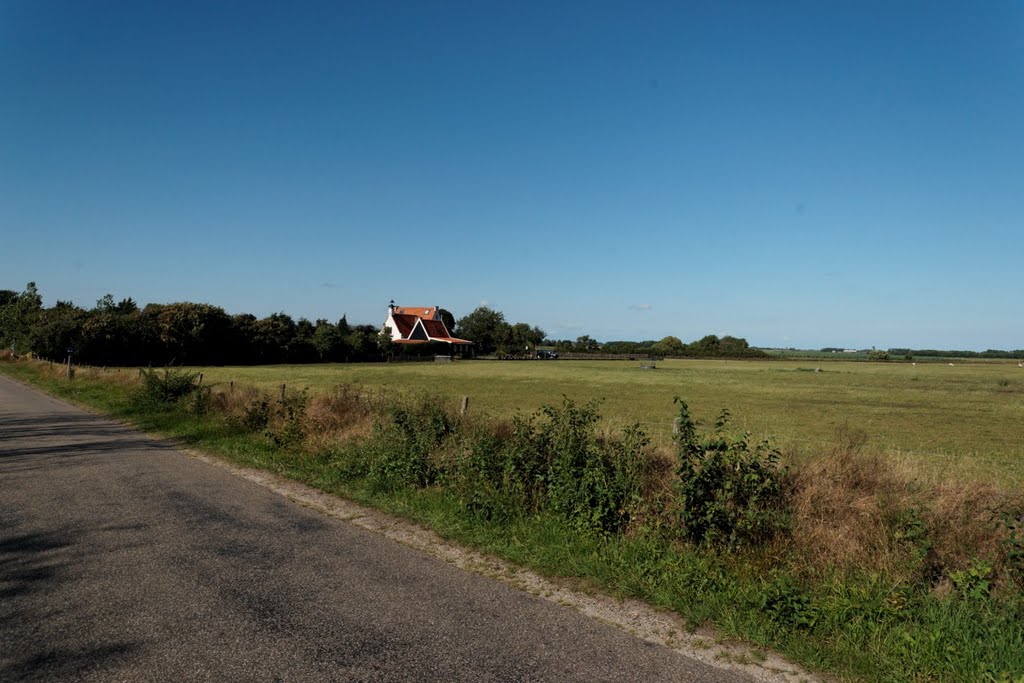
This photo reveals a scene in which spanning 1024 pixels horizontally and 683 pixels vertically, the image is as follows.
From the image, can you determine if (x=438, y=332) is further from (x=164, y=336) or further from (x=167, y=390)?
(x=167, y=390)

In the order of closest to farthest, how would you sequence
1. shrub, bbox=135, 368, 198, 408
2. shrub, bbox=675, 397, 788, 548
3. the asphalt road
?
1. the asphalt road
2. shrub, bbox=675, 397, 788, 548
3. shrub, bbox=135, 368, 198, 408

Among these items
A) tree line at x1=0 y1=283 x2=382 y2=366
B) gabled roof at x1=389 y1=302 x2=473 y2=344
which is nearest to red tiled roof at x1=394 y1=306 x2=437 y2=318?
gabled roof at x1=389 y1=302 x2=473 y2=344

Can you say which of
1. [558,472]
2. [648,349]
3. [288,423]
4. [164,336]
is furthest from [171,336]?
[648,349]

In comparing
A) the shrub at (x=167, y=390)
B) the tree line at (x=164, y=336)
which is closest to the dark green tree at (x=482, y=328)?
the tree line at (x=164, y=336)

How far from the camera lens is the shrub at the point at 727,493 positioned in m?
6.51

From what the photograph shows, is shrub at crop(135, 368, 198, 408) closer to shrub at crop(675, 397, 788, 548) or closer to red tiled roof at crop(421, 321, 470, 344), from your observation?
shrub at crop(675, 397, 788, 548)

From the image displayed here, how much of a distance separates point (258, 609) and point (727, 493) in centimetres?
486

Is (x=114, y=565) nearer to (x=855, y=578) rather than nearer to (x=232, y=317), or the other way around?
(x=855, y=578)

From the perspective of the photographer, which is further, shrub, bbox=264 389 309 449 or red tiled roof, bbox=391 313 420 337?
red tiled roof, bbox=391 313 420 337

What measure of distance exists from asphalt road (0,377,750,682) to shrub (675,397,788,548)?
203cm

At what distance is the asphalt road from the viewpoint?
426 cm

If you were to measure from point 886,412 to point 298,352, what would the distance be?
8455 centimetres

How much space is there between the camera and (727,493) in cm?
673

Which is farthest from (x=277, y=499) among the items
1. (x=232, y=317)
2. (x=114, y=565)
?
(x=232, y=317)
